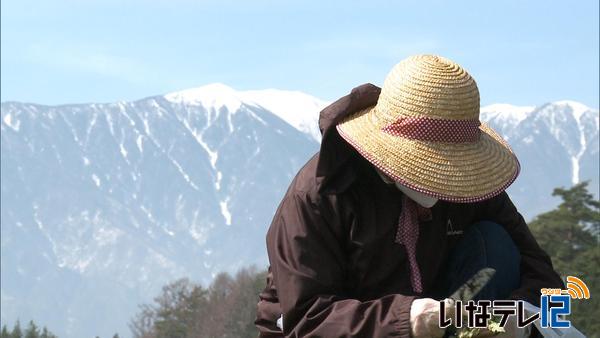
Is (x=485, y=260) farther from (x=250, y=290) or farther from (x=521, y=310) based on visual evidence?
(x=250, y=290)

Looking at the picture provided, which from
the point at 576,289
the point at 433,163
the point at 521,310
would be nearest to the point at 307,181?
the point at 433,163

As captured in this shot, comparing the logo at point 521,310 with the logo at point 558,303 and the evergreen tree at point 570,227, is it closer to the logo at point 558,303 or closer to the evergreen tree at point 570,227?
the logo at point 558,303

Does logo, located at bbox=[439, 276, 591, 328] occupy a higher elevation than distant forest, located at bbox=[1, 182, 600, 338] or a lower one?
higher

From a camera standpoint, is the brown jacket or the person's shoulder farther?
the person's shoulder

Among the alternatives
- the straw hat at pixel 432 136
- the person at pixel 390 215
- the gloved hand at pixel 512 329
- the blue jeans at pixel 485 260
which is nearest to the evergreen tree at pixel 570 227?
the blue jeans at pixel 485 260

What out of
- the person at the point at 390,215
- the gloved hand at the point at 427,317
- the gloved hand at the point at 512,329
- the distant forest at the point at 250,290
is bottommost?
the distant forest at the point at 250,290

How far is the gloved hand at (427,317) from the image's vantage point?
3.51 metres

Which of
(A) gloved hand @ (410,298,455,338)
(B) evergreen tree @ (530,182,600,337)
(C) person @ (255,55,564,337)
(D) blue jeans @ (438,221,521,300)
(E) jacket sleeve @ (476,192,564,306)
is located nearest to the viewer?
(A) gloved hand @ (410,298,455,338)

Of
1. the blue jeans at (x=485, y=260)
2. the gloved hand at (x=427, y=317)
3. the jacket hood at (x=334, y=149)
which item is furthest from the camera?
the blue jeans at (x=485, y=260)

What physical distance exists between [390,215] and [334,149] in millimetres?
318

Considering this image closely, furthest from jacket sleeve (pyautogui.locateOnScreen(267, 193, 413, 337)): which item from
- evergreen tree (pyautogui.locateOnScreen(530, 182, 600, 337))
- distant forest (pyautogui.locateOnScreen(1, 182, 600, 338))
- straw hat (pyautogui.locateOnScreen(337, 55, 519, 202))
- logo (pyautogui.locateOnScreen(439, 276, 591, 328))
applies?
evergreen tree (pyautogui.locateOnScreen(530, 182, 600, 337))

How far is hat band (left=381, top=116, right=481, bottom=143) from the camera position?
3832mm

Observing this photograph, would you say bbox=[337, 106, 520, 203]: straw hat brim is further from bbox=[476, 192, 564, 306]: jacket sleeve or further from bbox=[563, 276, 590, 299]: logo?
bbox=[563, 276, 590, 299]: logo

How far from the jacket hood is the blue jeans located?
1.77ft
